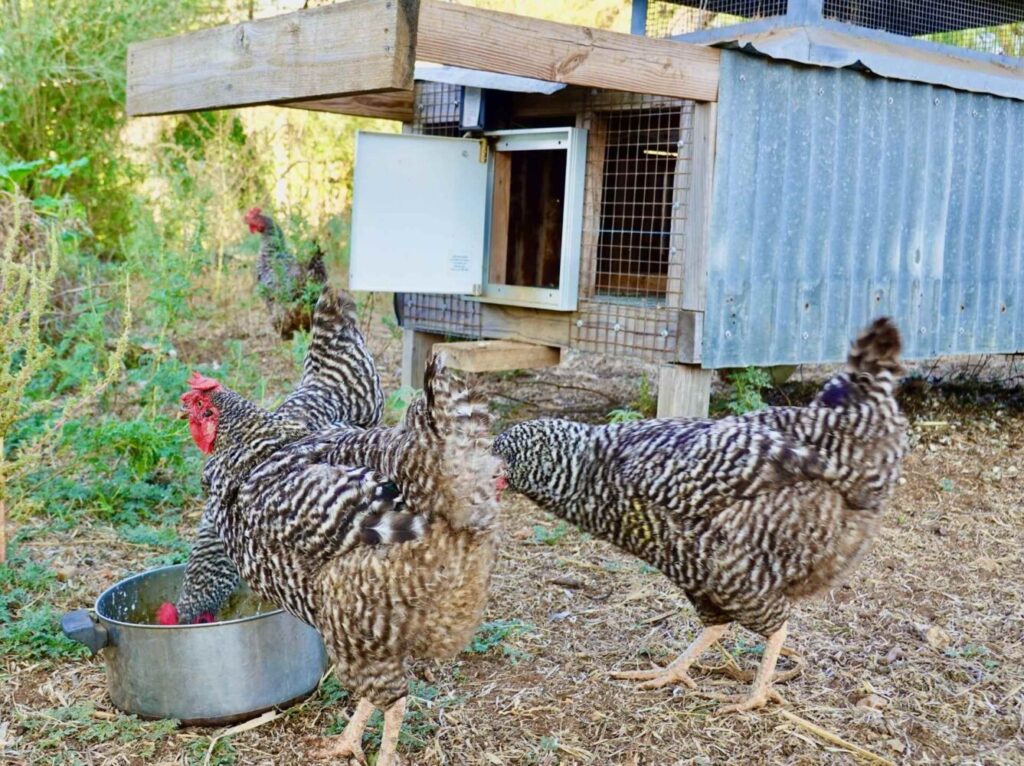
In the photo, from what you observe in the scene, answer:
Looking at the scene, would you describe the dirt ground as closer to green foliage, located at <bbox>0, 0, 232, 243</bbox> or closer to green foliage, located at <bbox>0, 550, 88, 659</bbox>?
green foliage, located at <bbox>0, 550, 88, 659</bbox>

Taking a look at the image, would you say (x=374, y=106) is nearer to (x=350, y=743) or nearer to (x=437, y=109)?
(x=437, y=109)

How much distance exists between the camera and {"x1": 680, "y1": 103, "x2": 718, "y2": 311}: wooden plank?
540cm

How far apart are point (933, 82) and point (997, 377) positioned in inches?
145

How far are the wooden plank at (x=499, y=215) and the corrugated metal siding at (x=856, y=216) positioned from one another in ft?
5.16

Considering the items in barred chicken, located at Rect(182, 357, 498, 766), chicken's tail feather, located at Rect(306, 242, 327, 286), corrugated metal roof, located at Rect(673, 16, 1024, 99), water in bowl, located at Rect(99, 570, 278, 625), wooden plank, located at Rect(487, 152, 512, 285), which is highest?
corrugated metal roof, located at Rect(673, 16, 1024, 99)

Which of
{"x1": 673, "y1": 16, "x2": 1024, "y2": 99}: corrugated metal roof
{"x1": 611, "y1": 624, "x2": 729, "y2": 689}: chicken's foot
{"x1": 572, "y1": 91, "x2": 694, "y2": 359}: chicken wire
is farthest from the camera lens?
{"x1": 572, "y1": 91, "x2": 694, "y2": 359}: chicken wire

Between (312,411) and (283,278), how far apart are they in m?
4.18

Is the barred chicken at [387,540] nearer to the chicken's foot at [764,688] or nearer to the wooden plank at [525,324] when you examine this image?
the chicken's foot at [764,688]

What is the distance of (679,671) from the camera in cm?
378

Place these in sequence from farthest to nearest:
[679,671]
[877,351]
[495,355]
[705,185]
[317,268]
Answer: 1. [317,268]
2. [495,355]
3. [705,185]
4. [679,671]
5. [877,351]

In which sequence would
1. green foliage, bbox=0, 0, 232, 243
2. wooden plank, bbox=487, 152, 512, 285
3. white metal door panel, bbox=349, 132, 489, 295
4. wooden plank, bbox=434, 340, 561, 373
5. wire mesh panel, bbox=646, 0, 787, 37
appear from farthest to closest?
1. green foliage, bbox=0, 0, 232, 243
2. wire mesh panel, bbox=646, 0, 787, 37
3. wooden plank, bbox=487, 152, 512, 285
4. wooden plank, bbox=434, 340, 561, 373
5. white metal door panel, bbox=349, 132, 489, 295

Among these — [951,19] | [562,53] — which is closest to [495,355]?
[562,53]

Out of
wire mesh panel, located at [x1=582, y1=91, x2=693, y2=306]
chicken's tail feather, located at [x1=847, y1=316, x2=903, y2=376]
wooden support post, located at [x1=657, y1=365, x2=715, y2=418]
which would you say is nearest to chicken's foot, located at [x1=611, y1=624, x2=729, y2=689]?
chicken's tail feather, located at [x1=847, y1=316, x2=903, y2=376]

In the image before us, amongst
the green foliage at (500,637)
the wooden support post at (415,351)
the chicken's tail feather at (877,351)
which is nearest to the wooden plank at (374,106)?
the wooden support post at (415,351)
